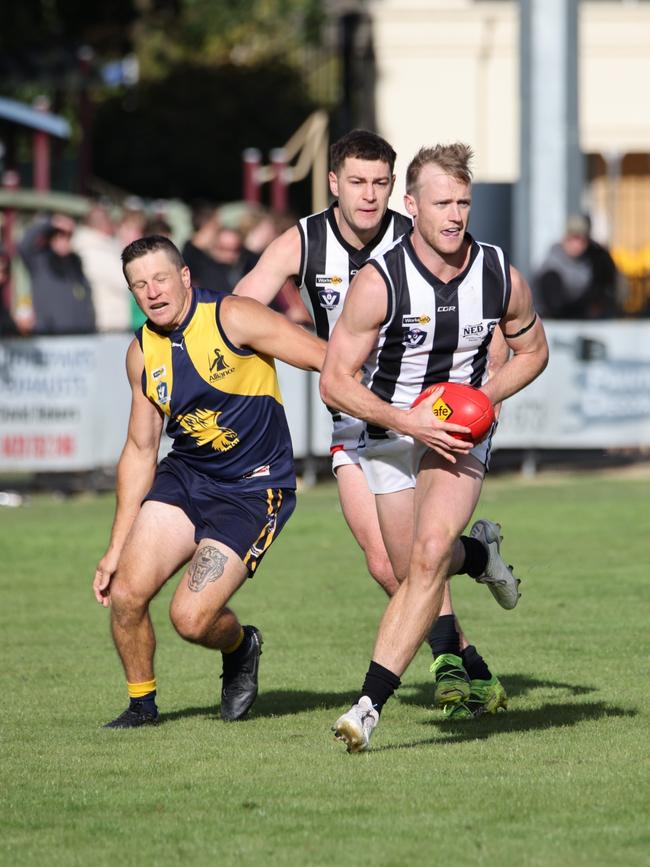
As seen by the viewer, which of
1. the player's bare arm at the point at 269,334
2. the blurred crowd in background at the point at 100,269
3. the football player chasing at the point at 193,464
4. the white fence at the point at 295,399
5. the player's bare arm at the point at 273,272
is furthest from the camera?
the blurred crowd in background at the point at 100,269

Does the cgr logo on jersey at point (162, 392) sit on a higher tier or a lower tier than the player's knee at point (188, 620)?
higher

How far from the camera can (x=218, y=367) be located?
302 inches

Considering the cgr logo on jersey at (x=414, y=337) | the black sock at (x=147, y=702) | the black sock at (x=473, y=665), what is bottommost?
the black sock at (x=147, y=702)

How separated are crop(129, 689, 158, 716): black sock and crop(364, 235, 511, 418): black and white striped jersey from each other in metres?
1.66

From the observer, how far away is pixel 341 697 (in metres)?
8.34

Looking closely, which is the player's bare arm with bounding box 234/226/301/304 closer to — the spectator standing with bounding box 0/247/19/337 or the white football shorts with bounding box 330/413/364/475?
the white football shorts with bounding box 330/413/364/475

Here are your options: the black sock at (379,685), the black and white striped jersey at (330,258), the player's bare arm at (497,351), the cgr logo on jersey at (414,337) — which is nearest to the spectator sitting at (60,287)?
the black and white striped jersey at (330,258)

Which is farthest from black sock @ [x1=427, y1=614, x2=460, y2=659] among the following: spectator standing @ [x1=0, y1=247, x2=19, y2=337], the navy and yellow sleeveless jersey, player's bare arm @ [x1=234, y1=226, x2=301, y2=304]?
spectator standing @ [x1=0, y1=247, x2=19, y2=337]

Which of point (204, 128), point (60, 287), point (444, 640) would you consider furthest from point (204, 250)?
point (204, 128)

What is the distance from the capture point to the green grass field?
5.69 meters

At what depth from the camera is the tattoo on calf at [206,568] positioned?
760 cm

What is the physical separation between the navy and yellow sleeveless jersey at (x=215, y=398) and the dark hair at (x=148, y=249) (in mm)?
209

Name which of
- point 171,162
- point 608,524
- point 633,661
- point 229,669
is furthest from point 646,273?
point 171,162

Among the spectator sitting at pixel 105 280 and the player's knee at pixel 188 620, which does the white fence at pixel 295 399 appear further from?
the player's knee at pixel 188 620
